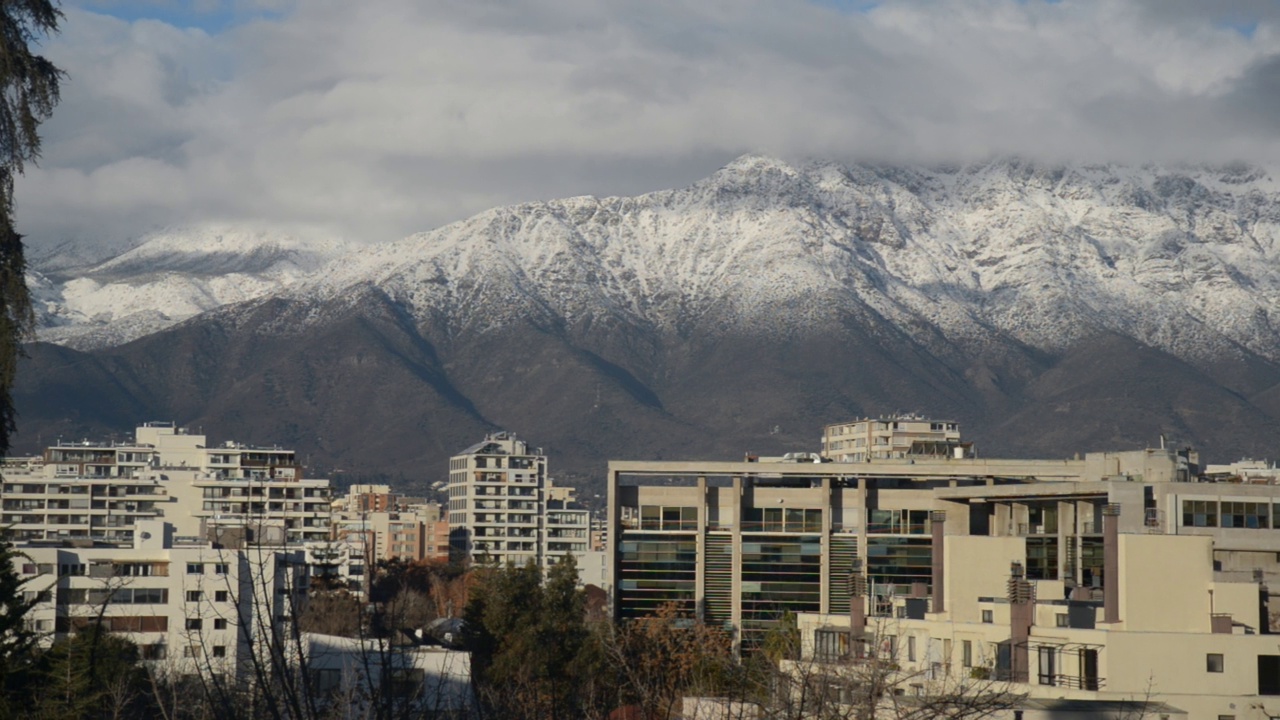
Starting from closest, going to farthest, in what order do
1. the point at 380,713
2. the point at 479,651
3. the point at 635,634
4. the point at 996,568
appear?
1. the point at 380,713
2. the point at 996,568
3. the point at 635,634
4. the point at 479,651

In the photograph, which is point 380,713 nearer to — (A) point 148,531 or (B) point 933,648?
(B) point 933,648

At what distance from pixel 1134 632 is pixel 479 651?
39259 millimetres

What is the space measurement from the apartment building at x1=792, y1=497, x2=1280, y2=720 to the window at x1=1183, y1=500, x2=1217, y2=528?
9.61m

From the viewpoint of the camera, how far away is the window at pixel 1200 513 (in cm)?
6166

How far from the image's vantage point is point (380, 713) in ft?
48.5

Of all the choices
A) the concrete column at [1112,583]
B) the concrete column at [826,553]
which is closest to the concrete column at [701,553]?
the concrete column at [826,553]

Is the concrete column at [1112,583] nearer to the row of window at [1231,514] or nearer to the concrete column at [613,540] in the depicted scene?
the row of window at [1231,514]

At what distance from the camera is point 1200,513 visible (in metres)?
62.1

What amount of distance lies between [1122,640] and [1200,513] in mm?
22504

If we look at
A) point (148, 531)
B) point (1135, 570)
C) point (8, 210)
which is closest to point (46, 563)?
point (148, 531)

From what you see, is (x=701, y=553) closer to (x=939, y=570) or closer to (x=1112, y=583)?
(x=939, y=570)

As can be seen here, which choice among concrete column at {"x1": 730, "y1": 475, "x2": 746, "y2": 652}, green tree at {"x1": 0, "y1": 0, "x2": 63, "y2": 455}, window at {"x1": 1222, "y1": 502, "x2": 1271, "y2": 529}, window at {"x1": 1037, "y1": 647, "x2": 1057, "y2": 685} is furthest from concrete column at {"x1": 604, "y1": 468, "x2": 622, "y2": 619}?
green tree at {"x1": 0, "y1": 0, "x2": 63, "y2": 455}

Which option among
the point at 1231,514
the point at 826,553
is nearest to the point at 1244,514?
the point at 1231,514

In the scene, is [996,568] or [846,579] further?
[846,579]
